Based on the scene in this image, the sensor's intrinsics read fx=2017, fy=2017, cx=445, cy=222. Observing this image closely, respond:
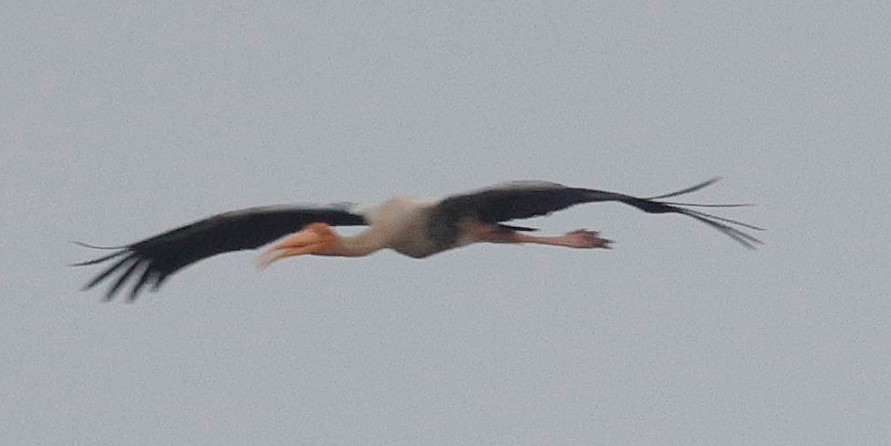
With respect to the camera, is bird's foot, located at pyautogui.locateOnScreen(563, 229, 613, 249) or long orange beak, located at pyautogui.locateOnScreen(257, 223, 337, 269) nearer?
long orange beak, located at pyautogui.locateOnScreen(257, 223, 337, 269)

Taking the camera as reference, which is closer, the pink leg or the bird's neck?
the bird's neck

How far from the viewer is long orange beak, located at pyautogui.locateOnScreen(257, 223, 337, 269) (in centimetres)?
1472

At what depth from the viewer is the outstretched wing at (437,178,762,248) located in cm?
1327

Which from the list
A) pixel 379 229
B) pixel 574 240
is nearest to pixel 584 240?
pixel 574 240

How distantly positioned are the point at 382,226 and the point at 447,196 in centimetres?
68

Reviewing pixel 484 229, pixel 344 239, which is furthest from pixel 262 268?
pixel 484 229

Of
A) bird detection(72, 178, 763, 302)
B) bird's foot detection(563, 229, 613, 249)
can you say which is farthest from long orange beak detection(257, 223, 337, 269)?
bird's foot detection(563, 229, 613, 249)

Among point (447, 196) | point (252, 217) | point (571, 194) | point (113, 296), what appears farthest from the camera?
point (113, 296)

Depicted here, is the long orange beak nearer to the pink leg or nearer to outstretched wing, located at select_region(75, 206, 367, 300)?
outstretched wing, located at select_region(75, 206, 367, 300)

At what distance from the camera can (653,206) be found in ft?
45.1

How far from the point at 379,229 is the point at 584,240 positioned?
5.65ft

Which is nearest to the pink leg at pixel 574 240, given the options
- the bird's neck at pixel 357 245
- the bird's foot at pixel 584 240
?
the bird's foot at pixel 584 240

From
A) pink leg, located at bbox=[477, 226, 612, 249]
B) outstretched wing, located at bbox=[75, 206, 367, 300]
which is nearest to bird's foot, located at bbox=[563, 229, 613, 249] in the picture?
pink leg, located at bbox=[477, 226, 612, 249]

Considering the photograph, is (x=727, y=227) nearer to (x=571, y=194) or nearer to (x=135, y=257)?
(x=571, y=194)
